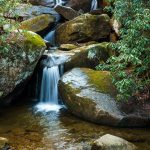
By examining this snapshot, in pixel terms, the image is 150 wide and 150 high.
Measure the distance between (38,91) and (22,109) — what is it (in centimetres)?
131

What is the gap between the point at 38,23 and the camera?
52.5 ft

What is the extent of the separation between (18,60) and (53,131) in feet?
9.00

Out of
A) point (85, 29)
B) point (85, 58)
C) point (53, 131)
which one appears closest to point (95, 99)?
point (53, 131)

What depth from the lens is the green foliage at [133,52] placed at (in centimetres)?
898

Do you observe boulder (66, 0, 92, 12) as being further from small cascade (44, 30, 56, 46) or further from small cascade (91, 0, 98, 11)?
small cascade (44, 30, 56, 46)

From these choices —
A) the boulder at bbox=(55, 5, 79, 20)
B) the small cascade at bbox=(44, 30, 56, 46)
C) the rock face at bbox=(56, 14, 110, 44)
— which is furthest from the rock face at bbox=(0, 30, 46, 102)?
the boulder at bbox=(55, 5, 79, 20)

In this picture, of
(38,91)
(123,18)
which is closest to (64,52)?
(38,91)

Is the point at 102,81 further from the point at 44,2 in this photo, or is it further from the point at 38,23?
the point at 44,2

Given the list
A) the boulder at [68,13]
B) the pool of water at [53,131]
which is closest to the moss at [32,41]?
the pool of water at [53,131]

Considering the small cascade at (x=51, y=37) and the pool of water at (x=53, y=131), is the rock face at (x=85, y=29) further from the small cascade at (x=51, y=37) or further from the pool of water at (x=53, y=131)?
the pool of water at (x=53, y=131)

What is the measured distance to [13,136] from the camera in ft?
29.8

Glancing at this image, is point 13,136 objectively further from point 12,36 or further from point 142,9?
point 142,9

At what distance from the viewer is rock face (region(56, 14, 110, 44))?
15.1 metres

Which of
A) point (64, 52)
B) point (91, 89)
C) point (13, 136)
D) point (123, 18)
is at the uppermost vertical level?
point (123, 18)
